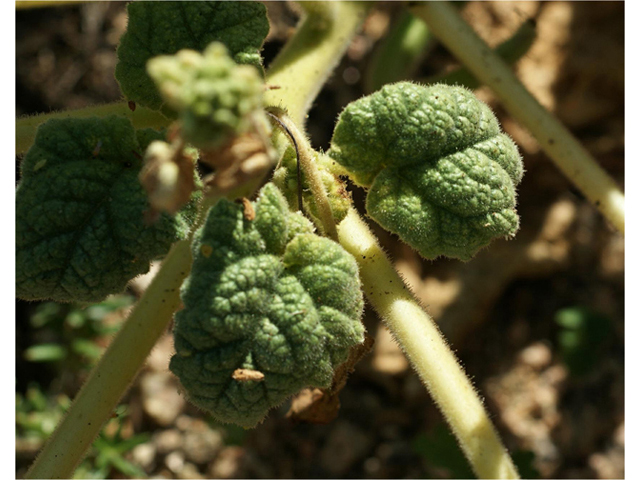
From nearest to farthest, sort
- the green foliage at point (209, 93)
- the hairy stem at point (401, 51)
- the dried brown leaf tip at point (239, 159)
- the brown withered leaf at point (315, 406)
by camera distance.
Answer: the green foliage at point (209, 93) → the dried brown leaf tip at point (239, 159) → the brown withered leaf at point (315, 406) → the hairy stem at point (401, 51)

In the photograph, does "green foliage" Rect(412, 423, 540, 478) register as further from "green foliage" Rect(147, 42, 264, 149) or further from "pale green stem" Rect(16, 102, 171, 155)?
"green foliage" Rect(147, 42, 264, 149)

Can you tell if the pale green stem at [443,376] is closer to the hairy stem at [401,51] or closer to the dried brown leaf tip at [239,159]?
the dried brown leaf tip at [239,159]

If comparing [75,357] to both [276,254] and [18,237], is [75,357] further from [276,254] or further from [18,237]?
[276,254]

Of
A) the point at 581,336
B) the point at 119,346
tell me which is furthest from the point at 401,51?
the point at 119,346

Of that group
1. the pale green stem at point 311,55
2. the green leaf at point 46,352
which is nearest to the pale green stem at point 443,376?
the pale green stem at point 311,55

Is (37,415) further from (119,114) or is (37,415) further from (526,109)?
(526,109)

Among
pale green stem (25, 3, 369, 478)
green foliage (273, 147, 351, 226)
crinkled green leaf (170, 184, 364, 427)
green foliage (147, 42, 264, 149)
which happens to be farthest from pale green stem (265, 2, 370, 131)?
green foliage (147, 42, 264, 149)

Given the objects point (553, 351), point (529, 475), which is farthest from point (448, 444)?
point (553, 351)
